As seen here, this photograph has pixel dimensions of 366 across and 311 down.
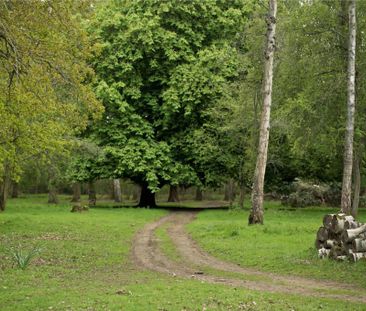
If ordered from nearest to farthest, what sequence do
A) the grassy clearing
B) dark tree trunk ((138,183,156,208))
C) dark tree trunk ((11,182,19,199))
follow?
the grassy clearing → dark tree trunk ((138,183,156,208)) → dark tree trunk ((11,182,19,199))

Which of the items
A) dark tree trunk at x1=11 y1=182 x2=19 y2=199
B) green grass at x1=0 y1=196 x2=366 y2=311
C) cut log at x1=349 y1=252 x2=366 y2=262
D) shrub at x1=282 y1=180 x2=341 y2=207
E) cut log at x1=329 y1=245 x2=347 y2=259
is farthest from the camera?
dark tree trunk at x1=11 y1=182 x2=19 y2=199

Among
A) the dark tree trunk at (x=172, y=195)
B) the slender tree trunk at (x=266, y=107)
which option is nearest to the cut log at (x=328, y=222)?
the slender tree trunk at (x=266, y=107)

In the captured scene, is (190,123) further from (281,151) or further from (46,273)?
(46,273)

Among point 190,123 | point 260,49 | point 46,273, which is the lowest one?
point 46,273

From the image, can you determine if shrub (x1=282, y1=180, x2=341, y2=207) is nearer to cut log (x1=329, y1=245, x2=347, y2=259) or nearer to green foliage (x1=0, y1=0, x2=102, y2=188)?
green foliage (x1=0, y1=0, x2=102, y2=188)

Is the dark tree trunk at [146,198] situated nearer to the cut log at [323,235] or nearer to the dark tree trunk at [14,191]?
the cut log at [323,235]

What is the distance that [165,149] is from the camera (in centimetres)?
3919

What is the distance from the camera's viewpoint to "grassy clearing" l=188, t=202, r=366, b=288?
1428 cm

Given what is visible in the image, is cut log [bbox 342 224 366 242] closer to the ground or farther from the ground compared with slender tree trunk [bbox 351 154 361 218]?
closer to the ground

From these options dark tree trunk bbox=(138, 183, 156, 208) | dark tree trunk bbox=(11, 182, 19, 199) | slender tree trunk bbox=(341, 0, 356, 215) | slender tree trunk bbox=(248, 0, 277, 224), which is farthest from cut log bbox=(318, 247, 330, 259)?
dark tree trunk bbox=(11, 182, 19, 199)

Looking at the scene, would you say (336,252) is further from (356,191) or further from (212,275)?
(356,191)

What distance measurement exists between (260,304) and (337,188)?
39087 millimetres

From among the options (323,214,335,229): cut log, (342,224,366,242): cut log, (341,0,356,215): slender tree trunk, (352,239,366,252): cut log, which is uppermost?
(341,0,356,215): slender tree trunk

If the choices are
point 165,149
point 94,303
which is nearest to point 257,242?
point 94,303
